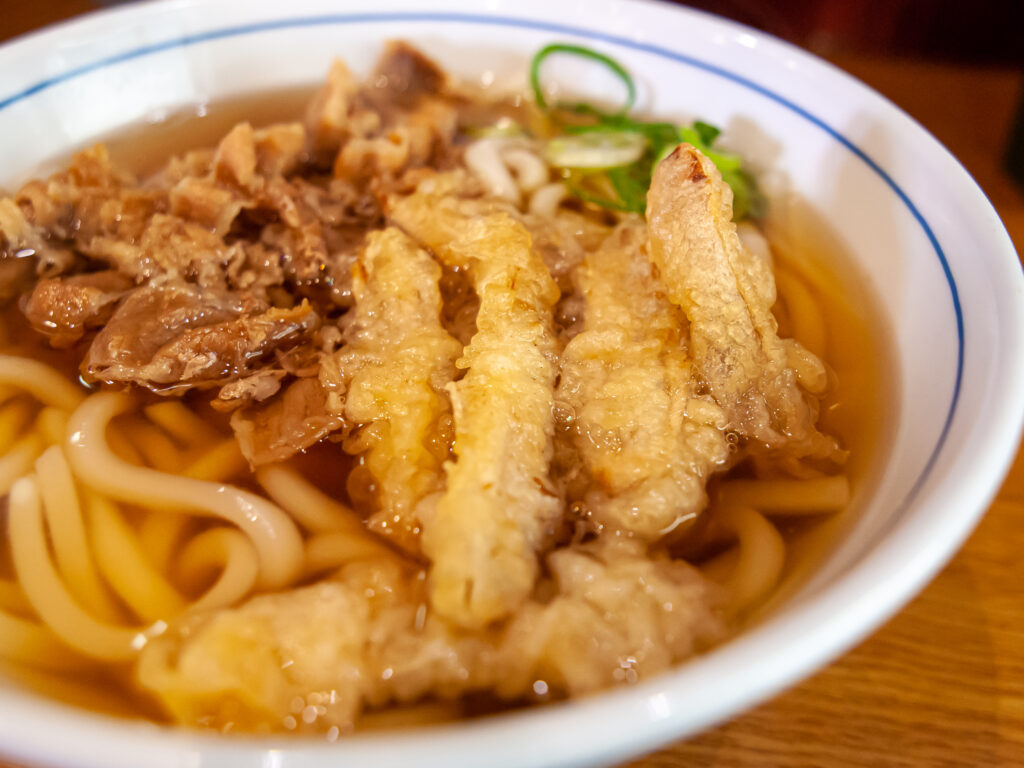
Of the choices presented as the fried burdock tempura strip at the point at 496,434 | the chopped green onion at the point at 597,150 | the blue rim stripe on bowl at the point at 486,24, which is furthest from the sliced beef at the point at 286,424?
the blue rim stripe on bowl at the point at 486,24

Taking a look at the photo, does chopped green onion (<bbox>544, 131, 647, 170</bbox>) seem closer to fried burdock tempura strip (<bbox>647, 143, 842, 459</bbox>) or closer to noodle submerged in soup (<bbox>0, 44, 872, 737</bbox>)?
noodle submerged in soup (<bbox>0, 44, 872, 737</bbox>)

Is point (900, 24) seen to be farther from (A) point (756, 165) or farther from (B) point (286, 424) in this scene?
(B) point (286, 424)

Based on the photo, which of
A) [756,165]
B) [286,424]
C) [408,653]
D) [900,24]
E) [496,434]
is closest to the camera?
[408,653]

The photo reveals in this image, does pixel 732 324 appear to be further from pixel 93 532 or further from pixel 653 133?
pixel 93 532

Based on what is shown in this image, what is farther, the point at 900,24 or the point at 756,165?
the point at 900,24

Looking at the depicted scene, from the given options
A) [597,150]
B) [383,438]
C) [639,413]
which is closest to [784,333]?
[639,413]

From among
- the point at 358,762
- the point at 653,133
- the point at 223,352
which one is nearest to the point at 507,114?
the point at 653,133

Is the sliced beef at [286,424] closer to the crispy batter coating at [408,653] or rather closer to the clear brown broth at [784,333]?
the clear brown broth at [784,333]
